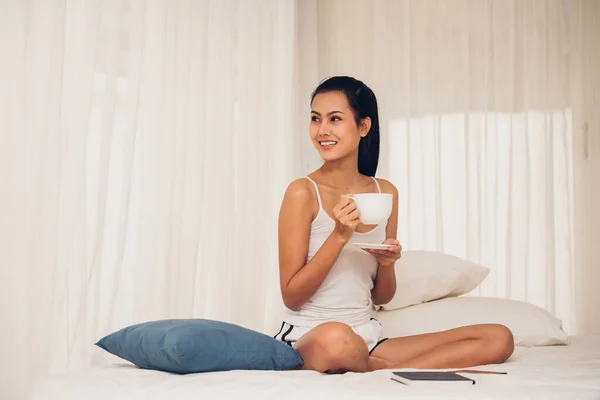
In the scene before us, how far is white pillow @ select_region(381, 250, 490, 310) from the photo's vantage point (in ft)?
8.71

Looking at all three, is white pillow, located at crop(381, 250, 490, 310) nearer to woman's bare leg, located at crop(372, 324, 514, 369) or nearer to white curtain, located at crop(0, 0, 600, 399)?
woman's bare leg, located at crop(372, 324, 514, 369)

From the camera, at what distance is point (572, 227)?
3.95m

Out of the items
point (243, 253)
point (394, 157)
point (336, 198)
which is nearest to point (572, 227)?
point (394, 157)

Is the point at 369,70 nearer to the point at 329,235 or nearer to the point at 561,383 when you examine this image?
the point at 329,235

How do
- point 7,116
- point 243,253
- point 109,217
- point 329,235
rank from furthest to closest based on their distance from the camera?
point 243,253, point 109,217, point 7,116, point 329,235

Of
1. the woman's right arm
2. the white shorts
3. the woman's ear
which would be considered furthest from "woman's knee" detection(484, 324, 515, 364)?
the woman's ear

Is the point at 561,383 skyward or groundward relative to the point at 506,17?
groundward

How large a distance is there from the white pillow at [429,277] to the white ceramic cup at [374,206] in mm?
851

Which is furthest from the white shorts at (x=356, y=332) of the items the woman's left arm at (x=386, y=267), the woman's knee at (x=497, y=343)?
the woman's knee at (x=497, y=343)

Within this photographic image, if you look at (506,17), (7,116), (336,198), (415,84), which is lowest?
(336,198)

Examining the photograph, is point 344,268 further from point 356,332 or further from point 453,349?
point 453,349

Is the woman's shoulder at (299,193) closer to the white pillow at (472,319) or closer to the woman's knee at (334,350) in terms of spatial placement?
the woman's knee at (334,350)

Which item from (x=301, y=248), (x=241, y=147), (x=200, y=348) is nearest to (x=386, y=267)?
(x=301, y=248)

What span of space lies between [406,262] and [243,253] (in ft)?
3.58
